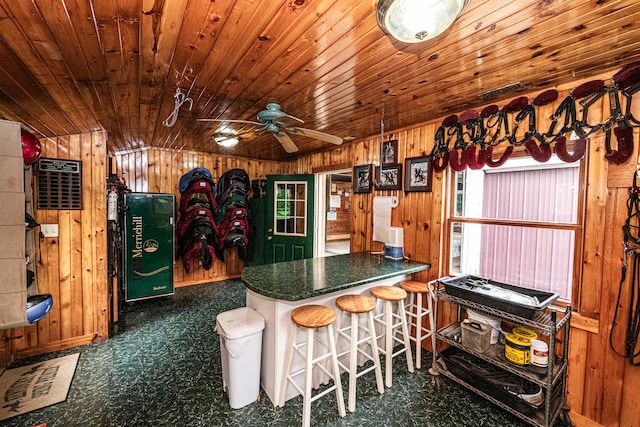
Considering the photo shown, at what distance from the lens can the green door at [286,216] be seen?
4.48 metres

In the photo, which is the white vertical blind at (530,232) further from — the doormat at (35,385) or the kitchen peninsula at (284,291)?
the doormat at (35,385)

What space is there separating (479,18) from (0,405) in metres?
3.75

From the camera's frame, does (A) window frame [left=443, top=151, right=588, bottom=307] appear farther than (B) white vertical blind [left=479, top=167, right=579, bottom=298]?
No

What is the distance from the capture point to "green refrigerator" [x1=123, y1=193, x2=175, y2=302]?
11.9ft

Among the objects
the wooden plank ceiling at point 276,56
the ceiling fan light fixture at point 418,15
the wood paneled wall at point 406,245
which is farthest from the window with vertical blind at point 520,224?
the ceiling fan light fixture at point 418,15

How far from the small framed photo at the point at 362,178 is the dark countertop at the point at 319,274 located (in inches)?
35.4

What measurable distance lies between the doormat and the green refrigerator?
50.1 inches

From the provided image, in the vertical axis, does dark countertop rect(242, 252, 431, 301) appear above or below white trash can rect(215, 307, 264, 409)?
above

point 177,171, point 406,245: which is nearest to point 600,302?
point 406,245

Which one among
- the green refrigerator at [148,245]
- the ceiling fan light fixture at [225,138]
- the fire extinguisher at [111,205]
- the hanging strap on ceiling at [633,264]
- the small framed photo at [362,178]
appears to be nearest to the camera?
the hanging strap on ceiling at [633,264]

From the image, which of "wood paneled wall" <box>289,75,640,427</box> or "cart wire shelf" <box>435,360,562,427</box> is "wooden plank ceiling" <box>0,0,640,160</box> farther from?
"cart wire shelf" <box>435,360,562,427</box>

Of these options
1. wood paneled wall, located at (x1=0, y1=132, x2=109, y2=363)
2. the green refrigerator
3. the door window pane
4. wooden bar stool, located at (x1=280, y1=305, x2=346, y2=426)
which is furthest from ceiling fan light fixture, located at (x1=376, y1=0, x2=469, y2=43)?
the green refrigerator

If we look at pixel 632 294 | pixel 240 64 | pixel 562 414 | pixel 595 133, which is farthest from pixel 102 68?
pixel 562 414

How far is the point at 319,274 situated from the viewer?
87.9 inches
